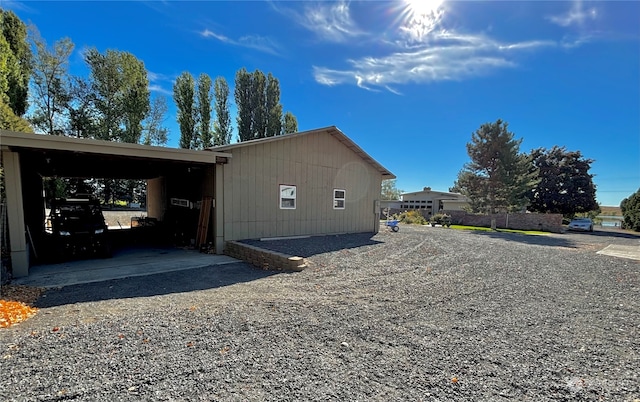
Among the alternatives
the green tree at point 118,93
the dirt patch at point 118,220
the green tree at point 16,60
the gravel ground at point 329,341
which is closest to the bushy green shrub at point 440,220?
the gravel ground at point 329,341

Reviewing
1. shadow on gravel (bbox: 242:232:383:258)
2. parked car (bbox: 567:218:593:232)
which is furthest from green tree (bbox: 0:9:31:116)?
parked car (bbox: 567:218:593:232)

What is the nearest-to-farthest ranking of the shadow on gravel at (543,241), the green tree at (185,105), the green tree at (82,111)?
1. the shadow on gravel at (543,241)
2. the green tree at (82,111)
3. the green tree at (185,105)

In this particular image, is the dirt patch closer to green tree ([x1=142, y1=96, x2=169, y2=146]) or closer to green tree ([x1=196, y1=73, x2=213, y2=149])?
green tree ([x1=142, y1=96, x2=169, y2=146])

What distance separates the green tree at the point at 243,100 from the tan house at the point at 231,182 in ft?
51.2

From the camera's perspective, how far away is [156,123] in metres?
24.3

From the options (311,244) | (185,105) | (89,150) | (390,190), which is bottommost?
(311,244)

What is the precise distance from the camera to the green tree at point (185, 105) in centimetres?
2575

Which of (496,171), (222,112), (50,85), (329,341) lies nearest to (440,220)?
(496,171)

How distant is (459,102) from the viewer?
572 inches

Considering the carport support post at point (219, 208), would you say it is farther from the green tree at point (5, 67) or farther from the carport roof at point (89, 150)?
the green tree at point (5, 67)

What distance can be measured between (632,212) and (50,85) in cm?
5205

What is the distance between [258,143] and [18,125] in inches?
372

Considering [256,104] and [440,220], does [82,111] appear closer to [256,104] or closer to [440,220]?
[256,104]

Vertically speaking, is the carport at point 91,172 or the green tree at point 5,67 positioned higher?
the green tree at point 5,67
